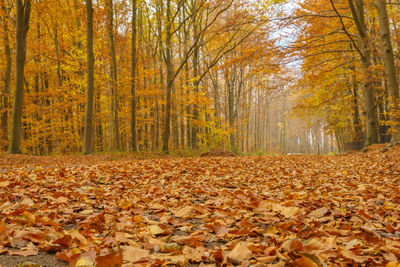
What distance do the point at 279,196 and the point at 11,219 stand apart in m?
2.59

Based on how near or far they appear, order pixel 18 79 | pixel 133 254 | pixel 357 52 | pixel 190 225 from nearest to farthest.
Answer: pixel 133 254, pixel 190 225, pixel 18 79, pixel 357 52

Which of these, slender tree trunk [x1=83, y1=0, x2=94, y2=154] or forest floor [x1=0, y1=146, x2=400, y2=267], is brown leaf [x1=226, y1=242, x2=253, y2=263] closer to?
forest floor [x1=0, y1=146, x2=400, y2=267]

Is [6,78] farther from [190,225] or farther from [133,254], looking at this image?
[133,254]

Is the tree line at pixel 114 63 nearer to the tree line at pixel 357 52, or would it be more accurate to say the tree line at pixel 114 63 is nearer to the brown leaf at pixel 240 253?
the tree line at pixel 357 52

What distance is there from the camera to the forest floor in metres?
1.30

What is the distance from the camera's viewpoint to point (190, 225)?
2.00 m

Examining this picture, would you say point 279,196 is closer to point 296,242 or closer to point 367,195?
point 367,195

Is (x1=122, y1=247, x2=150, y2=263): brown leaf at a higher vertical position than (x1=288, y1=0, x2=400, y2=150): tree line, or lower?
lower

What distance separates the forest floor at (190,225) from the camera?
1.30m

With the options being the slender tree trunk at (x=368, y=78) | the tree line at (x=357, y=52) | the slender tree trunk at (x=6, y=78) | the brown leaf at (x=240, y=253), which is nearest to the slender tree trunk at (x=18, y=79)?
the slender tree trunk at (x=6, y=78)

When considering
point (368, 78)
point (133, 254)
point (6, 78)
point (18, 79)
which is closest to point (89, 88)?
point (18, 79)

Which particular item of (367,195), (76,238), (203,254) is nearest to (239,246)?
(203,254)

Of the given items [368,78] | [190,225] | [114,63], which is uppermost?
[114,63]

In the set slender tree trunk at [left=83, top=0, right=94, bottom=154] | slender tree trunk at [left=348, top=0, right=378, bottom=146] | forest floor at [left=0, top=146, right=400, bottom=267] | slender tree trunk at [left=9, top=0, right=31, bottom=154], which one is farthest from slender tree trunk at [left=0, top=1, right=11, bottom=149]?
slender tree trunk at [left=348, top=0, right=378, bottom=146]
